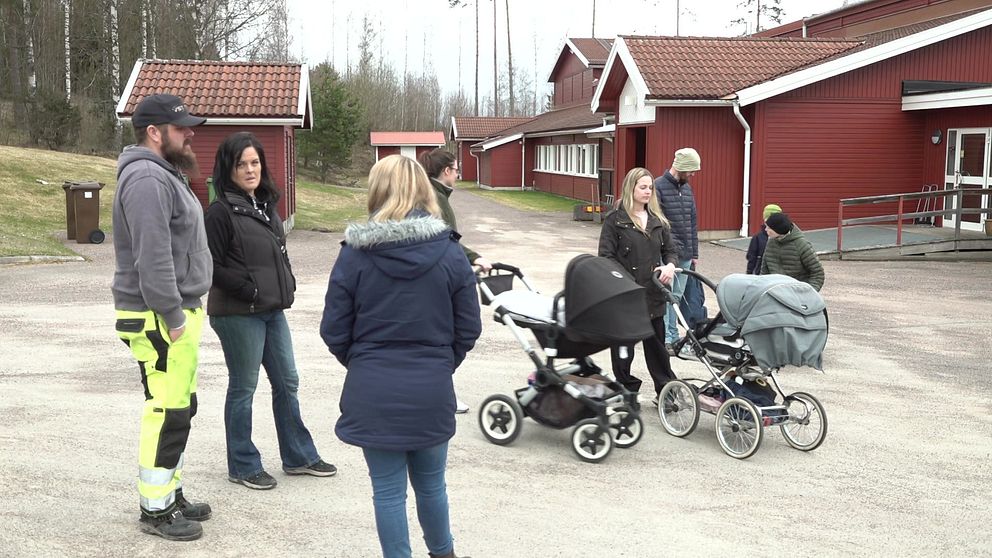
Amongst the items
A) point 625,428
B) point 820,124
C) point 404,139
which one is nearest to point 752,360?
point 625,428

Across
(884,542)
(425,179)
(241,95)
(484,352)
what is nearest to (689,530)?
(884,542)

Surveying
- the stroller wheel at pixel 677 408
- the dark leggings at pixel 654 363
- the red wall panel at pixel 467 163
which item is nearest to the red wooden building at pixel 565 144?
the red wall panel at pixel 467 163

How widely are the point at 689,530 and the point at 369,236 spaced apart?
2.38 metres

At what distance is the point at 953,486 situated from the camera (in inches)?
224

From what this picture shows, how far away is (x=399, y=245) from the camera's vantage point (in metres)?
3.65

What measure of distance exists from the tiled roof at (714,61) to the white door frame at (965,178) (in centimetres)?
352

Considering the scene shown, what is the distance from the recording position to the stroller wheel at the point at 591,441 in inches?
239

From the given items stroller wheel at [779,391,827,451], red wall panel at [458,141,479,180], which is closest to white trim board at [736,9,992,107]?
stroller wheel at [779,391,827,451]

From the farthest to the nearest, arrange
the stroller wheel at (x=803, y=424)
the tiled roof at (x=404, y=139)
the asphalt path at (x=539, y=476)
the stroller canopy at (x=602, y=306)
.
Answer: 1. the tiled roof at (x=404, y=139)
2. the stroller wheel at (x=803, y=424)
3. the stroller canopy at (x=602, y=306)
4. the asphalt path at (x=539, y=476)

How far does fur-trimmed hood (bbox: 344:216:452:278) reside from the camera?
11.9 ft

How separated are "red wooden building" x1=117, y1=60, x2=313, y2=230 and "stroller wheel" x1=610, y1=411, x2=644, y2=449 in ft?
53.1

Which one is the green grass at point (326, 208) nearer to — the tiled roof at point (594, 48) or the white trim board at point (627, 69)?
the white trim board at point (627, 69)

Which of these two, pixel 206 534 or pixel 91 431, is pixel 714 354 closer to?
pixel 206 534

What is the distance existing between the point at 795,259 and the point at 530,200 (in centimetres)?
3170
